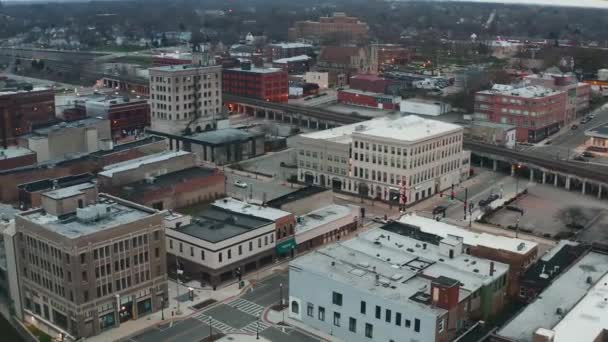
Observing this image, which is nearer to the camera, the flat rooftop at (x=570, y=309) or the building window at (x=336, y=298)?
the flat rooftop at (x=570, y=309)

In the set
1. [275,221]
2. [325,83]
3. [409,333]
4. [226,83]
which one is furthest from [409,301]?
[325,83]

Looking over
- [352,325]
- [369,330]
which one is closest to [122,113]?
[352,325]

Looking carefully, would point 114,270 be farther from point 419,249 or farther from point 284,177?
point 284,177

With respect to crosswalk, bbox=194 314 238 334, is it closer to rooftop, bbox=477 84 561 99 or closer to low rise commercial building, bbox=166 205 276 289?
low rise commercial building, bbox=166 205 276 289

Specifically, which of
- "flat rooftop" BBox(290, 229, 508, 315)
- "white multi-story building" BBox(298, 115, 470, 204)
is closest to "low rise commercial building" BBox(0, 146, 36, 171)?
"white multi-story building" BBox(298, 115, 470, 204)

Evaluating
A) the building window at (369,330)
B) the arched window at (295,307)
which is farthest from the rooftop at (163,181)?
the building window at (369,330)

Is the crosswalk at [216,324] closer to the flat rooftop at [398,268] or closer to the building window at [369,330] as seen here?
the flat rooftop at [398,268]
